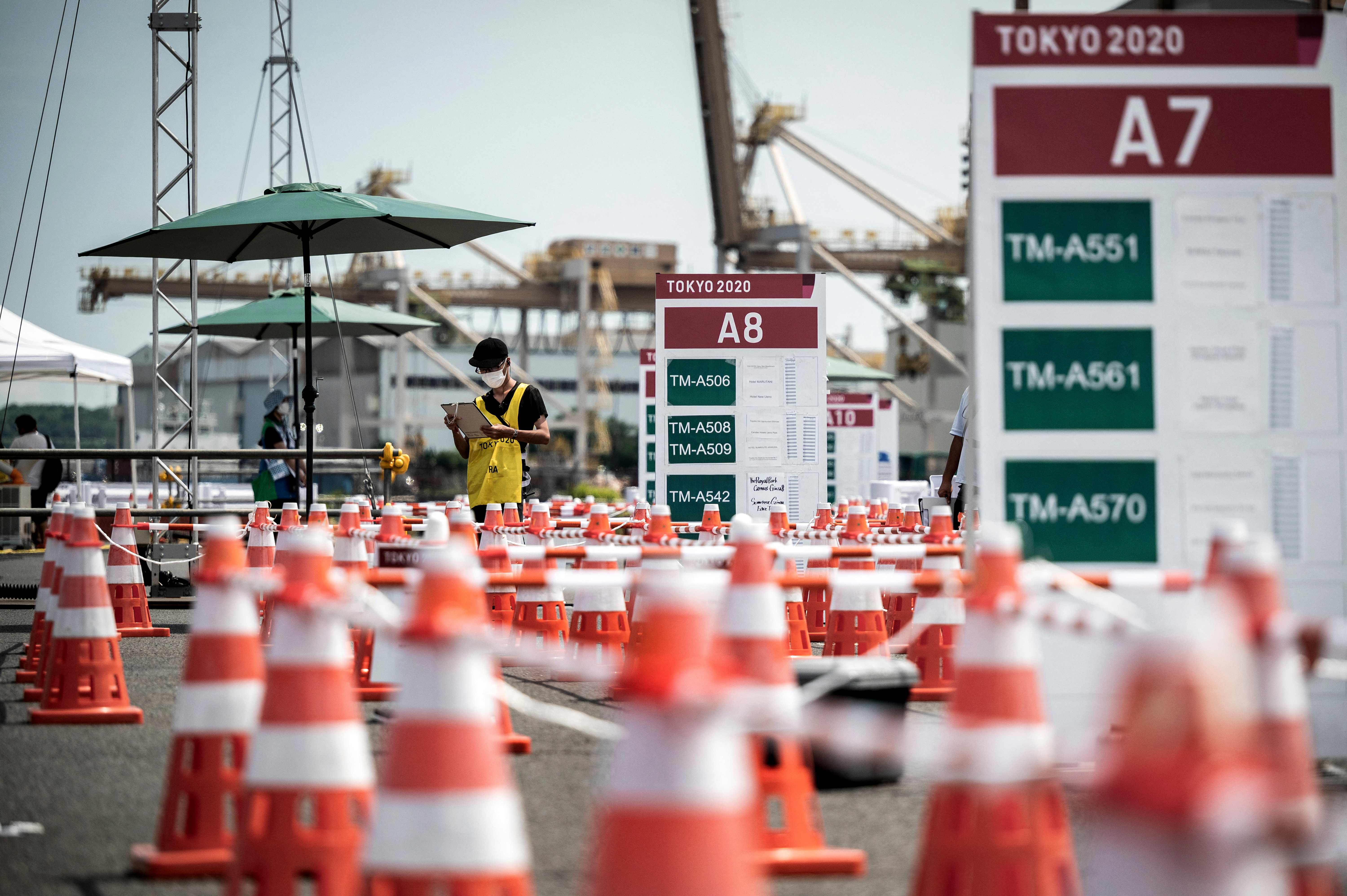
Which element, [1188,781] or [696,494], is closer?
[1188,781]

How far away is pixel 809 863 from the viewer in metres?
4.82

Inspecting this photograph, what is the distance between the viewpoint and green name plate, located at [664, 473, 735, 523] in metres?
15.6

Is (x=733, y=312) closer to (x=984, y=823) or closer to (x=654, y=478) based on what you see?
(x=654, y=478)

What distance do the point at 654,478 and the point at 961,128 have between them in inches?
1404

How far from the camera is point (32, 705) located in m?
8.55

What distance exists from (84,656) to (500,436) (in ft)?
12.2

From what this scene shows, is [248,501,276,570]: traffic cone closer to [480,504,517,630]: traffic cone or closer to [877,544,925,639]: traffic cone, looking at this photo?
[480,504,517,630]: traffic cone

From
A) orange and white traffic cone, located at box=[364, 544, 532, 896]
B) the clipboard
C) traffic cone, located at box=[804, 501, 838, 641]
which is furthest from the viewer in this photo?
traffic cone, located at box=[804, 501, 838, 641]

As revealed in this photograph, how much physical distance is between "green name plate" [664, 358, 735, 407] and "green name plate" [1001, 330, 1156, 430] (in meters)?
9.42

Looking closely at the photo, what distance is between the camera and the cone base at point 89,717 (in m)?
7.77

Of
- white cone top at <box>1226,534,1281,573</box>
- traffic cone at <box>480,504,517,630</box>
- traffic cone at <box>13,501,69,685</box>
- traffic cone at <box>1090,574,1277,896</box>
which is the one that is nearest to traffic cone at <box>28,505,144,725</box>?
traffic cone at <box>13,501,69,685</box>

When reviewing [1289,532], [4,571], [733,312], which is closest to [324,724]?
[1289,532]

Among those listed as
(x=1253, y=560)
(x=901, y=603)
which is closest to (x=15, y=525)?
(x=901, y=603)

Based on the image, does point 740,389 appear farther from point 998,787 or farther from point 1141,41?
point 998,787
